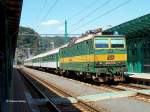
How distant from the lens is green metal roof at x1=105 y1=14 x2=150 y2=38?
26209 millimetres

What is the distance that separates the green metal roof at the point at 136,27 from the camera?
26.2 meters

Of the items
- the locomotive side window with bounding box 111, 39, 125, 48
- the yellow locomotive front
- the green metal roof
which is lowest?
the yellow locomotive front

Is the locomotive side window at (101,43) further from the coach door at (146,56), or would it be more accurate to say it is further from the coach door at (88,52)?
the coach door at (146,56)

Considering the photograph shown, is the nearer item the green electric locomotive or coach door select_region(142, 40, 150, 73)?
the green electric locomotive

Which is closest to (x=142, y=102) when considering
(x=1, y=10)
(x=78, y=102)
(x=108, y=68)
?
(x=78, y=102)

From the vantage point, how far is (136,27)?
28891 mm

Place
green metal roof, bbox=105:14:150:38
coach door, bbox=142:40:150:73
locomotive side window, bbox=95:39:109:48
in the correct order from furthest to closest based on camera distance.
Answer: coach door, bbox=142:40:150:73, green metal roof, bbox=105:14:150:38, locomotive side window, bbox=95:39:109:48

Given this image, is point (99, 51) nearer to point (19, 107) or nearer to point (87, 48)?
point (87, 48)

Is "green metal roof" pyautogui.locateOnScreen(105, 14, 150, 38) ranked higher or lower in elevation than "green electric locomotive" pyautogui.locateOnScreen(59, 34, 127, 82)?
higher

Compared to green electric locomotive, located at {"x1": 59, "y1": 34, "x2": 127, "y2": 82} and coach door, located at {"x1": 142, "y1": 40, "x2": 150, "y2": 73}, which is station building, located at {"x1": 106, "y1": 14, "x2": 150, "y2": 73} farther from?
green electric locomotive, located at {"x1": 59, "y1": 34, "x2": 127, "y2": 82}

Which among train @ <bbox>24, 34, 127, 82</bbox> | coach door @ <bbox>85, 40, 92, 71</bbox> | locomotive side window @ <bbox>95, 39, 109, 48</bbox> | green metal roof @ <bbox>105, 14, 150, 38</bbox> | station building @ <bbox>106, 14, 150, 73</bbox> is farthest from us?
station building @ <bbox>106, 14, 150, 73</bbox>

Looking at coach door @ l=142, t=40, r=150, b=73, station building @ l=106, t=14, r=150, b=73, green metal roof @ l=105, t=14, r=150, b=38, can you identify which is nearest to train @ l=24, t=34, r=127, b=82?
green metal roof @ l=105, t=14, r=150, b=38

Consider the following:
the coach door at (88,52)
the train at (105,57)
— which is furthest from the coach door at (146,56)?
the coach door at (88,52)

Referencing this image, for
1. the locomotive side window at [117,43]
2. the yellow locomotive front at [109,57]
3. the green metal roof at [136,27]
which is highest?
the green metal roof at [136,27]
